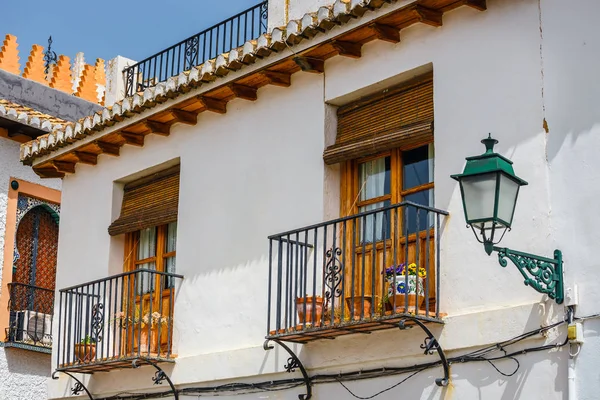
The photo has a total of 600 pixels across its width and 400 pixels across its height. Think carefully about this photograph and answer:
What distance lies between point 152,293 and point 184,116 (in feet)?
5.90

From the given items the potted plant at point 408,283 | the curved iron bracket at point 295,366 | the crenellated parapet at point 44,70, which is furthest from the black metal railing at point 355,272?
the crenellated parapet at point 44,70

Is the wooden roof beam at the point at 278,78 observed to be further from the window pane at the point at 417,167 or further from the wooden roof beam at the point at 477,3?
the wooden roof beam at the point at 477,3

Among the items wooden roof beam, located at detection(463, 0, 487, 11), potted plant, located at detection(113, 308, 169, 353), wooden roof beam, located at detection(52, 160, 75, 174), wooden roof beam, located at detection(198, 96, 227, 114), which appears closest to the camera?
wooden roof beam, located at detection(463, 0, 487, 11)

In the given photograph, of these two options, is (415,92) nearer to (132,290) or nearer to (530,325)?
(530,325)

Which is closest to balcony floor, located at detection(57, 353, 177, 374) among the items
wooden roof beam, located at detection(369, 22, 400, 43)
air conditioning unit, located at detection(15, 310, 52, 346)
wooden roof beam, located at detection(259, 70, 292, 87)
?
wooden roof beam, located at detection(259, 70, 292, 87)

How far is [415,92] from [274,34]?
1422mm

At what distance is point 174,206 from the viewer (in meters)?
12.1

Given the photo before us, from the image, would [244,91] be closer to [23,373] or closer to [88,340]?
[88,340]

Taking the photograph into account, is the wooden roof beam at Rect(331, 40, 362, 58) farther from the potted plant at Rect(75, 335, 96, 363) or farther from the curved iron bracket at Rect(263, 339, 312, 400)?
the potted plant at Rect(75, 335, 96, 363)

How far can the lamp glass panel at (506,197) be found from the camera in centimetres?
755

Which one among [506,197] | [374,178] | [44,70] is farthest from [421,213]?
[44,70]

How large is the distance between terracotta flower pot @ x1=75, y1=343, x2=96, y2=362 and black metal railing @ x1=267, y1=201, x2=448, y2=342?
2.38 metres

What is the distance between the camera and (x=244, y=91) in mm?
11266

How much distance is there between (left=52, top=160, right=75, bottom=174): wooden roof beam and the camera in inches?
535
